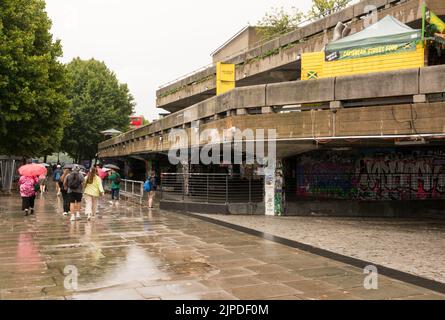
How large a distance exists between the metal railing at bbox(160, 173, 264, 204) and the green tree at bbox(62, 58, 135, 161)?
103 feet

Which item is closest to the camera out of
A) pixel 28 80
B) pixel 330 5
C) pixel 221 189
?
pixel 221 189

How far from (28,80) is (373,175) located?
17090 mm

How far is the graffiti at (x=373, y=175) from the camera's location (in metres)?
15.5

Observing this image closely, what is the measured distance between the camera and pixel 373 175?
53.8 ft

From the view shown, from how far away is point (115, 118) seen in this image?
46.6m

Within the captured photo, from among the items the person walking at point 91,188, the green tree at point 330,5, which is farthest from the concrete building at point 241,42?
the person walking at point 91,188

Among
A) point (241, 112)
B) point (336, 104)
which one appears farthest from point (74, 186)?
point (336, 104)

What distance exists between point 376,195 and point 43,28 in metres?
20.2

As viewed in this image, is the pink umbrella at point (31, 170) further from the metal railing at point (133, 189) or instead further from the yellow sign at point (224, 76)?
the yellow sign at point (224, 76)

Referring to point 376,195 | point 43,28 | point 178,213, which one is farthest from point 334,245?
point 43,28

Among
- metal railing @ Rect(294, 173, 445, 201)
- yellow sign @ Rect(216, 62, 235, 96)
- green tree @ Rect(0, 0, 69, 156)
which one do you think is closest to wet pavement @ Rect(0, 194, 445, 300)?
metal railing @ Rect(294, 173, 445, 201)

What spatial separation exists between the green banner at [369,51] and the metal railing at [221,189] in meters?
4.49

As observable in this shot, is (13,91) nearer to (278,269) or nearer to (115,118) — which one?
(278,269)

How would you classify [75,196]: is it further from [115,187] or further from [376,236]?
[376,236]
